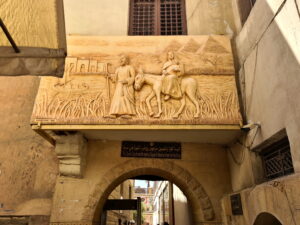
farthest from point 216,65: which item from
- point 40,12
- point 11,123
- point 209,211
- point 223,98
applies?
point 11,123

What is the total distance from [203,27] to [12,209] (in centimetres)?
619

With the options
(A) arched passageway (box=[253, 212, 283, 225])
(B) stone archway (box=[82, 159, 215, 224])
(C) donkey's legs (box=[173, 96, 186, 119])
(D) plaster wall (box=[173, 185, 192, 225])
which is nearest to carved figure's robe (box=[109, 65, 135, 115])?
(C) donkey's legs (box=[173, 96, 186, 119])

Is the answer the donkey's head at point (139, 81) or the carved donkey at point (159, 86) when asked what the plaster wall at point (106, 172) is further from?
the donkey's head at point (139, 81)

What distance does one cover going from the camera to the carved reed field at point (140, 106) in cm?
479

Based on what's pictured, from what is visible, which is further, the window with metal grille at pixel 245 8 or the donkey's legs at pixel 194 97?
the window with metal grille at pixel 245 8

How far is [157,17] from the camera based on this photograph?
22.0 feet

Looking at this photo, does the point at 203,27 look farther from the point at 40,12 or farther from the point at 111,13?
the point at 40,12

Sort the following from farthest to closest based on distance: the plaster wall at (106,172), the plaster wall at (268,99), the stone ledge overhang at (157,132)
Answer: the plaster wall at (106,172), the stone ledge overhang at (157,132), the plaster wall at (268,99)

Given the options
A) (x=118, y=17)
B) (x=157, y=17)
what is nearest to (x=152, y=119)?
(x=118, y=17)

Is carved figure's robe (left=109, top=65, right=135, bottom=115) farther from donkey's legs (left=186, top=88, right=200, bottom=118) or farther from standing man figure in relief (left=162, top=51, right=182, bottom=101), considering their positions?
donkey's legs (left=186, top=88, right=200, bottom=118)

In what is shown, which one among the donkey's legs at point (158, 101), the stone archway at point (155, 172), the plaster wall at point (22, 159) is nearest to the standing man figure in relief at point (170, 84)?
the donkey's legs at point (158, 101)

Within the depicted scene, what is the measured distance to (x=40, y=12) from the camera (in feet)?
9.18

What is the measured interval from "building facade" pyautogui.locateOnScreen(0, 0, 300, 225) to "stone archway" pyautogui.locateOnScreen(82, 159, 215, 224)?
0.07 feet

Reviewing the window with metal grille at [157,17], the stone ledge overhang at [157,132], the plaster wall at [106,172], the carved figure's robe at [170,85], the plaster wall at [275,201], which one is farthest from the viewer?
the window with metal grille at [157,17]
